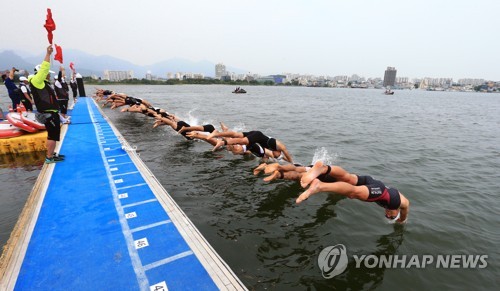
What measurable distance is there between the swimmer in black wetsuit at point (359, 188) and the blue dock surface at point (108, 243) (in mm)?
2443

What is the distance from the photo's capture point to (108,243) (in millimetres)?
4934

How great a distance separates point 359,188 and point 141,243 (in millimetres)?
4958

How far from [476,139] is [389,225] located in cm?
1971

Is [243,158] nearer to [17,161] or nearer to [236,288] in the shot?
[236,288]

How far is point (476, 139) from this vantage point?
20.0 metres

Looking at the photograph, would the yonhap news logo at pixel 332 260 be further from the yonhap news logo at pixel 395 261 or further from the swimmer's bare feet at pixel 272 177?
the swimmer's bare feet at pixel 272 177

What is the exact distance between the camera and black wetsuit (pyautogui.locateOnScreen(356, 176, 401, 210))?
5953 mm

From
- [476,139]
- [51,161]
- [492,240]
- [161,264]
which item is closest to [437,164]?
[492,240]

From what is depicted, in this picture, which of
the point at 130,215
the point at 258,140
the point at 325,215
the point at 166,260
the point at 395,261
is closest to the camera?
the point at 166,260

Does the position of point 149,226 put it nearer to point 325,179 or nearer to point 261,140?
point 325,179

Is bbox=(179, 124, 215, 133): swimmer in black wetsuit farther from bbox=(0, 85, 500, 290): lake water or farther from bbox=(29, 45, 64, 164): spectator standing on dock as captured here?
bbox=(29, 45, 64, 164): spectator standing on dock

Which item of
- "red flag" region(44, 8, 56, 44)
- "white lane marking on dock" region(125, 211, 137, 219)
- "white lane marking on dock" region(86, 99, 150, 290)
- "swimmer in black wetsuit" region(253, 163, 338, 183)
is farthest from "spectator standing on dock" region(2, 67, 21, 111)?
"swimmer in black wetsuit" region(253, 163, 338, 183)

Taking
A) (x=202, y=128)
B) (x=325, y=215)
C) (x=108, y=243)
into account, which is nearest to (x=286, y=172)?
(x=325, y=215)

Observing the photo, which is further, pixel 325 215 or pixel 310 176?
pixel 325 215
